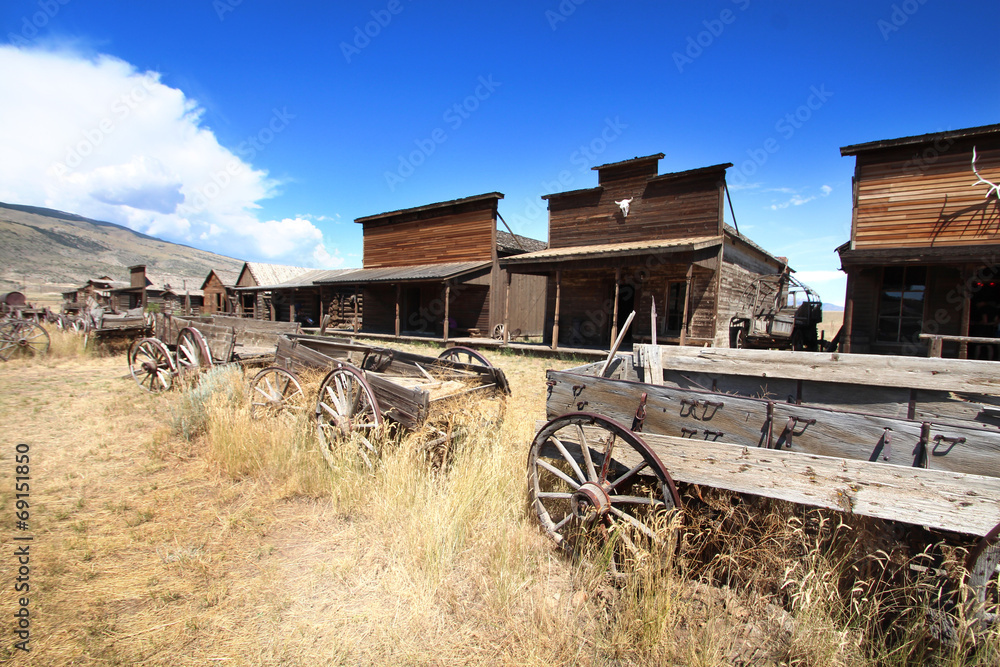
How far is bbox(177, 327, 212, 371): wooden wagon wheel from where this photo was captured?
7.18 metres

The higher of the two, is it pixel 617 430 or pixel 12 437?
pixel 617 430

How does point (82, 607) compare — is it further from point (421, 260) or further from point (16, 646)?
point (421, 260)

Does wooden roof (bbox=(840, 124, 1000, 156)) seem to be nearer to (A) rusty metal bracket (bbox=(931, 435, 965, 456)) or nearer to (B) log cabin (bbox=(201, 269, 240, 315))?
(A) rusty metal bracket (bbox=(931, 435, 965, 456))

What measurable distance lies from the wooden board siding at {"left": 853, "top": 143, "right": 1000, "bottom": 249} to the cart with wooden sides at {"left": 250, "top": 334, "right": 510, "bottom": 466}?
12356mm

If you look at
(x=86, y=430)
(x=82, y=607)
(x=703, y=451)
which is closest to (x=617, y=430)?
(x=703, y=451)

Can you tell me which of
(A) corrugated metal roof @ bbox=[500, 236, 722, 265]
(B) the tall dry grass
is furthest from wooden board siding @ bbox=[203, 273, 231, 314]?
(B) the tall dry grass

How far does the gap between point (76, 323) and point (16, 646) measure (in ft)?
59.5

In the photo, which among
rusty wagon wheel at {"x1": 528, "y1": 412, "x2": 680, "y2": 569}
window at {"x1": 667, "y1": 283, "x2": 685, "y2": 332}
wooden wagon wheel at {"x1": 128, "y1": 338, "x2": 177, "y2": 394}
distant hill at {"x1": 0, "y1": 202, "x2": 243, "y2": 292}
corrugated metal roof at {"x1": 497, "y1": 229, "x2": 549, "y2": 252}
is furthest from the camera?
distant hill at {"x1": 0, "y1": 202, "x2": 243, "y2": 292}

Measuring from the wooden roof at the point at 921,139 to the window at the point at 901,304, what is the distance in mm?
3155

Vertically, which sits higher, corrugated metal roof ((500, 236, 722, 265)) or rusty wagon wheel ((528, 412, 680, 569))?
corrugated metal roof ((500, 236, 722, 265))

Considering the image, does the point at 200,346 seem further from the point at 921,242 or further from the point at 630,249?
the point at 921,242

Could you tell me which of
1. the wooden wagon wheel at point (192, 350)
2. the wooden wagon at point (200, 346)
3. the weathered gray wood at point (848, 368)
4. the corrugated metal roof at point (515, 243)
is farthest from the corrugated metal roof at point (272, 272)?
the weathered gray wood at point (848, 368)

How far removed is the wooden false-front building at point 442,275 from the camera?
60.9 ft

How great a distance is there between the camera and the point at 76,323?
15195 millimetres
